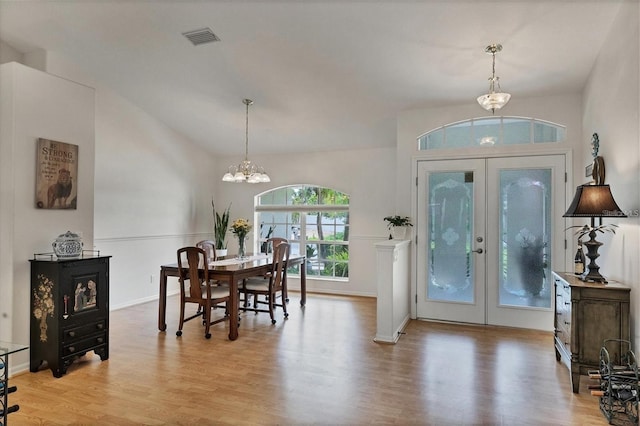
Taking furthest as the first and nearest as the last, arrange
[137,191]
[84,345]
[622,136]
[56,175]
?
[137,191] < [56,175] < [84,345] < [622,136]

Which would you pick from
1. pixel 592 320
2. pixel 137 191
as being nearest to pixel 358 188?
pixel 137 191

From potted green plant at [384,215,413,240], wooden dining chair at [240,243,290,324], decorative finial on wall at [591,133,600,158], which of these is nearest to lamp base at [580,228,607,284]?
decorative finial on wall at [591,133,600,158]

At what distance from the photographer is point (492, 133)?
4852 mm

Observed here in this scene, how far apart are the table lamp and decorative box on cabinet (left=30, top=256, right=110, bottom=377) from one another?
4215 millimetres

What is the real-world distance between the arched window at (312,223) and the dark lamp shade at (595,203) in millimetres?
4016

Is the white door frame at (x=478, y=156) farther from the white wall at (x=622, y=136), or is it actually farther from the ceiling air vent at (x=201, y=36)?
A: the ceiling air vent at (x=201, y=36)

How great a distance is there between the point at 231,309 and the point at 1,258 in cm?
207

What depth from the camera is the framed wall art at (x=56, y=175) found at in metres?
3.54

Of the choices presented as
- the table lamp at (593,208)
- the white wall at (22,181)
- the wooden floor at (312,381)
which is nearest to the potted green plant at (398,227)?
Answer: the wooden floor at (312,381)

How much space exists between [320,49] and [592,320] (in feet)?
11.1

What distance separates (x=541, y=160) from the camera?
462 cm

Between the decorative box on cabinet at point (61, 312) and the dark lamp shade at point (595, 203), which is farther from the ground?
the dark lamp shade at point (595, 203)

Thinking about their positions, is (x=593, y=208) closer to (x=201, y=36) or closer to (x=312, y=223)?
(x=201, y=36)

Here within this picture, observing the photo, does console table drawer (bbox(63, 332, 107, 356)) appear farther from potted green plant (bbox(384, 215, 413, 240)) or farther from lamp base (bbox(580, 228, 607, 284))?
lamp base (bbox(580, 228, 607, 284))
